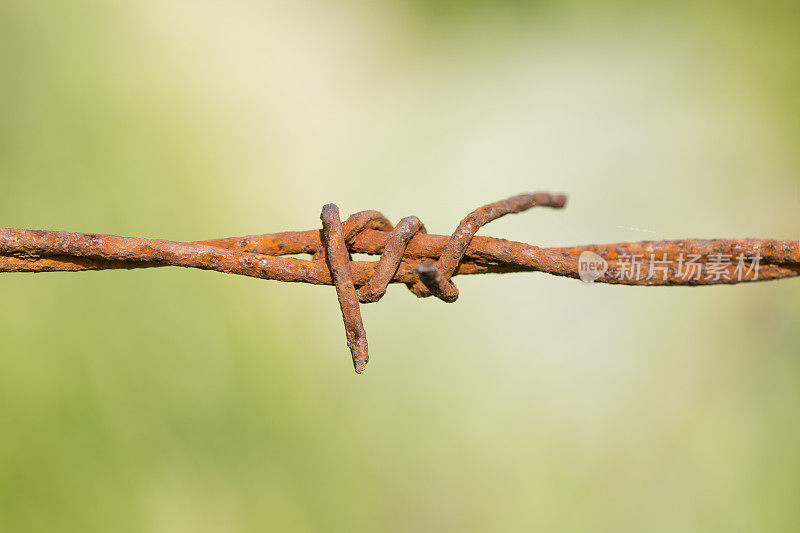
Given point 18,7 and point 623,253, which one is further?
point 18,7

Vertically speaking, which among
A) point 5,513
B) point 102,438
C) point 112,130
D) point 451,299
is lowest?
point 5,513

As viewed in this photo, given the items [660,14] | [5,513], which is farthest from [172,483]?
[660,14]

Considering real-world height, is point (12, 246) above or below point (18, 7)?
below

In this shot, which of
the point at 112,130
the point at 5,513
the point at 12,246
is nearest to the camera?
the point at 12,246

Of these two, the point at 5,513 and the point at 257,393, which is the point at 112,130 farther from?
the point at 5,513
